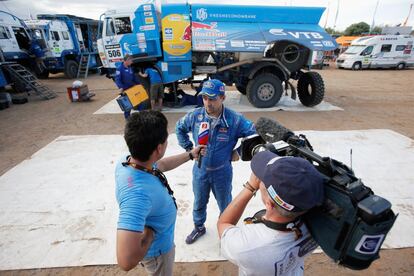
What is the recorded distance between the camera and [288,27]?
660cm

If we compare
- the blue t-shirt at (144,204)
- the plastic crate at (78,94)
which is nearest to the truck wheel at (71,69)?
the plastic crate at (78,94)

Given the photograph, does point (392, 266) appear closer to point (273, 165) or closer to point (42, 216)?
point (273, 165)

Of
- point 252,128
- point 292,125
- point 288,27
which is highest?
point 288,27

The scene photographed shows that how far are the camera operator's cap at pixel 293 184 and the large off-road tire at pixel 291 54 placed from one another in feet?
22.2

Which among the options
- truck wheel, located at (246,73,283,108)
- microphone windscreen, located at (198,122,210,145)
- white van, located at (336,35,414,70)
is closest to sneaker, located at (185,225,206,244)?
microphone windscreen, located at (198,122,210,145)

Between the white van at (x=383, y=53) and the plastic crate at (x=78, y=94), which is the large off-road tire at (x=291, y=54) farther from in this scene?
the white van at (x=383, y=53)

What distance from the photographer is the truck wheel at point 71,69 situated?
13.7m

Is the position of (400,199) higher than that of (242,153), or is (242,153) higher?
(242,153)

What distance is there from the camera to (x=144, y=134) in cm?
115

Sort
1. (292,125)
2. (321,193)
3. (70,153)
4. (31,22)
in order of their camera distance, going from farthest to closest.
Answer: (31,22)
(292,125)
(70,153)
(321,193)

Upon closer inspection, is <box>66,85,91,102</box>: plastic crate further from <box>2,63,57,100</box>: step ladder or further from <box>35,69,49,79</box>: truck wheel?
<box>35,69,49,79</box>: truck wheel

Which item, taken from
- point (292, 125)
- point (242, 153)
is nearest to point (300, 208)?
point (242, 153)

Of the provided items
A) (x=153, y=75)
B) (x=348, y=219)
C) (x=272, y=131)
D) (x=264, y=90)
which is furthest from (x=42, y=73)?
(x=348, y=219)

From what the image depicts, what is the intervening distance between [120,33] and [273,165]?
7221 millimetres
